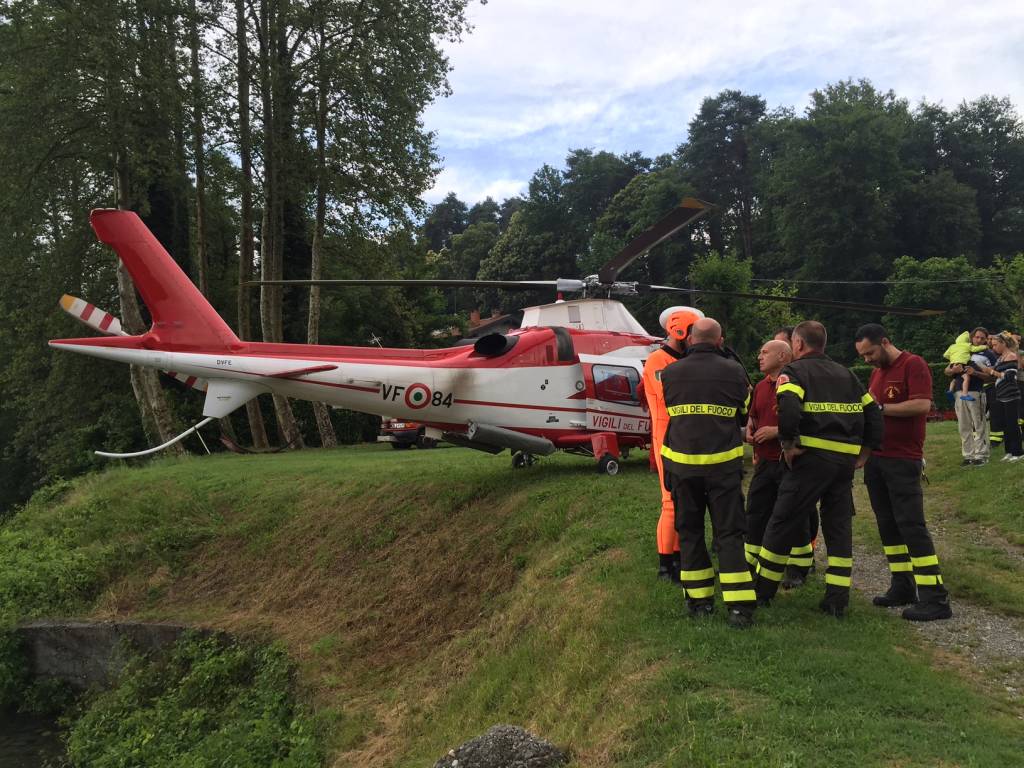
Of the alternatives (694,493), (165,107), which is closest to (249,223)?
(165,107)

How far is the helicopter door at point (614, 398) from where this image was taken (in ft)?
38.1

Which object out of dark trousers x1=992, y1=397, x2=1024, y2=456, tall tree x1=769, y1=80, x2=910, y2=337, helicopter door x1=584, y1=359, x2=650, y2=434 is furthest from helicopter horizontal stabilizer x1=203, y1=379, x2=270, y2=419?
tall tree x1=769, y1=80, x2=910, y2=337

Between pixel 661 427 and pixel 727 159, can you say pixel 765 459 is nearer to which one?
pixel 661 427

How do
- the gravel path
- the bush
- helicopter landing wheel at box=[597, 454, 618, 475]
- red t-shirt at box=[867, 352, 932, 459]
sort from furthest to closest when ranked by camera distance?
1. helicopter landing wheel at box=[597, 454, 618, 475]
2. the bush
3. red t-shirt at box=[867, 352, 932, 459]
4. the gravel path

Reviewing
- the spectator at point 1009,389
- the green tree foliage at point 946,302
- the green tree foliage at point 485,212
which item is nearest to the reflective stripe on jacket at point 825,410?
the spectator at point 1009,389

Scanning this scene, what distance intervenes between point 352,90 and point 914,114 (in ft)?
192

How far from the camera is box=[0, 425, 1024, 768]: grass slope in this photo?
4.31m

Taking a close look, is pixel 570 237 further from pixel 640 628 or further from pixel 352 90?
pixel 640 628

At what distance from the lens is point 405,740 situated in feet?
22.0

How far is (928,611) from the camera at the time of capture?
19.4 ft

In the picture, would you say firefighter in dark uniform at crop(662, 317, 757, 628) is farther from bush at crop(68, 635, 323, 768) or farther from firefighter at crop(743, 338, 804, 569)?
bush at crop(68, 635, 323, 768)

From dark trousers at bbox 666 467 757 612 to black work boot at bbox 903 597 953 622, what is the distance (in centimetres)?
150

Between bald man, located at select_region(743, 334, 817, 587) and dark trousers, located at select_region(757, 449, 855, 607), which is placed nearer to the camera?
dark trousers, located at select_region(757, 449, 855, 607)

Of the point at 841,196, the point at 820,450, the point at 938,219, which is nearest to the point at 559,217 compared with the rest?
the point at 841,196
